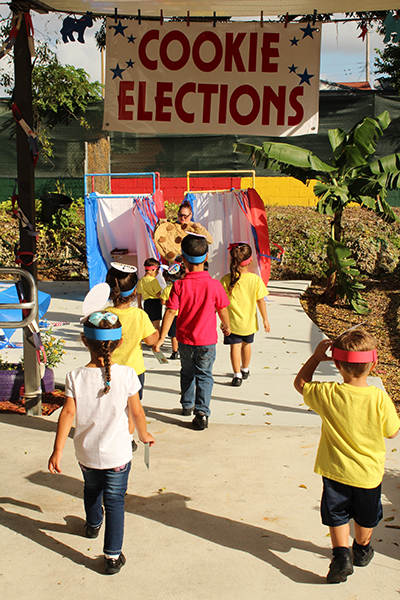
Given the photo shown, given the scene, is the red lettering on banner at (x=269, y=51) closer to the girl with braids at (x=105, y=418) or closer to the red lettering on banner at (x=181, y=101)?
the red lettering on banner at (x=181, y=101)

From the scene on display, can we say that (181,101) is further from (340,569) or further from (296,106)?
(340,569)

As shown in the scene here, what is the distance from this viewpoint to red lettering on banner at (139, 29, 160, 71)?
4.92 metres

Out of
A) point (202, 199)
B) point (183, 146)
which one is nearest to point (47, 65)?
point (183, 146)

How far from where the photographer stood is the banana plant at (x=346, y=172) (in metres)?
9.25

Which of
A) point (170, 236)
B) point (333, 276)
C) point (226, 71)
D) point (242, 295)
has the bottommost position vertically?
point (333, 276)

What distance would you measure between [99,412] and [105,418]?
0.04m

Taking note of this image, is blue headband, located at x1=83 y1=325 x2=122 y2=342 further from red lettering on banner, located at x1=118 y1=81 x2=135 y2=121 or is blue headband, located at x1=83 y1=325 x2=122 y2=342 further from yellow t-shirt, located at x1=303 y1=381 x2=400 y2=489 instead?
red lettering on banner, located at x1=118 y1=81 x2=135 y2=121

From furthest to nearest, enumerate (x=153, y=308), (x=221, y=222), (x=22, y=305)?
(x=221, y=222) → (x=153, y=308) → (x=22, y=305)

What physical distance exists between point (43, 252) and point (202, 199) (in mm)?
4911

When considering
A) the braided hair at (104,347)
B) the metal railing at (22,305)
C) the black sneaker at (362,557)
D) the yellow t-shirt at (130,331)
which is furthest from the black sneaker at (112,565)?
the metal railing at (22,305)

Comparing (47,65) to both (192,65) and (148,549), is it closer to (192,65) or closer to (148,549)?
(192,65)

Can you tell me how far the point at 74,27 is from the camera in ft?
15.9

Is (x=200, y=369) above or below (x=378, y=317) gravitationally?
above

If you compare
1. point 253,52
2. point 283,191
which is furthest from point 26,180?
point 283,191
